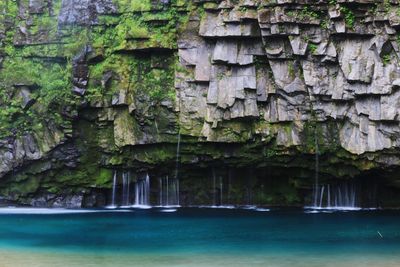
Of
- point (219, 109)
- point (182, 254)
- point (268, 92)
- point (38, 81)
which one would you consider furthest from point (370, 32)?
point (38, 81)

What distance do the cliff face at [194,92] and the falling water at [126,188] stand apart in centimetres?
61

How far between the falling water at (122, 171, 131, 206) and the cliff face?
0.61 metres

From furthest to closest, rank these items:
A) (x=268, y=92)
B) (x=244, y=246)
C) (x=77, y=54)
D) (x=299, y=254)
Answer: (x=77, y=54) → (x=268, y=92) → (x=244, y=246) → (x=299, y=254)

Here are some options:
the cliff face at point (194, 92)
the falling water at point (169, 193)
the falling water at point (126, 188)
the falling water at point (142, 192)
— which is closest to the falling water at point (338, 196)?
the cliff face at point (194, 92)

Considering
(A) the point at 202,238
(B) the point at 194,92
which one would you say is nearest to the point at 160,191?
(B) the point at 194,92

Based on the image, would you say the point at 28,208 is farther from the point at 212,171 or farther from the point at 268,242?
the point at 268,242

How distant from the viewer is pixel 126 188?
97.8 feet

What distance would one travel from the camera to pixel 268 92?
26547 millimetres

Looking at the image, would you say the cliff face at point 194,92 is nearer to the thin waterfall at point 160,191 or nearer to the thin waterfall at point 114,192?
the thin waterfall at point 114,192

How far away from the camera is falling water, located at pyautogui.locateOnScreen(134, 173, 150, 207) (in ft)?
97.5

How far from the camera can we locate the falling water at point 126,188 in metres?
29.5

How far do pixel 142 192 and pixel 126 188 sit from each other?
2.39ft

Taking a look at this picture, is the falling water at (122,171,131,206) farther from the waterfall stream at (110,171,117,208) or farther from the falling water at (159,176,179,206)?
the falling water at (159,176,179,206)

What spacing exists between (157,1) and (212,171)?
765cm
